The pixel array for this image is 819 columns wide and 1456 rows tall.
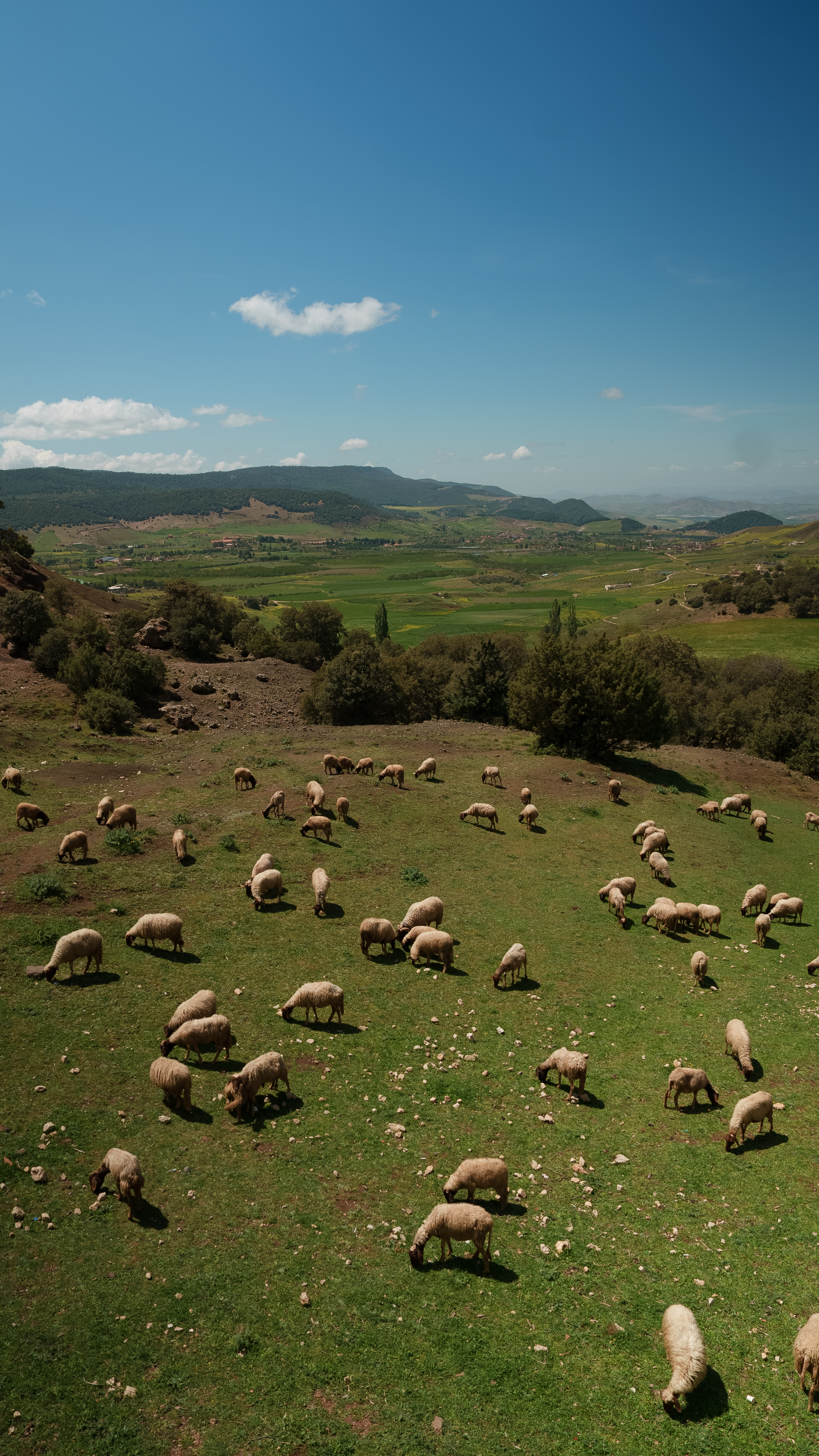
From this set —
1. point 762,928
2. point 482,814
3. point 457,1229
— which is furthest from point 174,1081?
point 762,928

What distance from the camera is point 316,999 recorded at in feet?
46.9

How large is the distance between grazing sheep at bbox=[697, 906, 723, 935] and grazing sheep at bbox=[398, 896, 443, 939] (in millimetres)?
8538

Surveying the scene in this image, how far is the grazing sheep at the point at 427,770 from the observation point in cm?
3155

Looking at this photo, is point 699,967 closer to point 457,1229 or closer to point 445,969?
point 445,969

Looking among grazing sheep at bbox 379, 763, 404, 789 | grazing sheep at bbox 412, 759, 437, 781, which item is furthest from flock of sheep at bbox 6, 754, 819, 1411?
grazing sheep at bbox 412, 759, 437, 781

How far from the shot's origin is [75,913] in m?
17.4

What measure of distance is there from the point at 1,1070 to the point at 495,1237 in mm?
9009

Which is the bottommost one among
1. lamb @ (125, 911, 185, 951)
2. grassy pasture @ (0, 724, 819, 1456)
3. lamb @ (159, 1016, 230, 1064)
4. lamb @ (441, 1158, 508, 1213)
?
grassy pasture @ (0, 724, 819, 1456)

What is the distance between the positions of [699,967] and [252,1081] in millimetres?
12016

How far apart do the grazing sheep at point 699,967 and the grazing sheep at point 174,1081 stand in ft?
42.5

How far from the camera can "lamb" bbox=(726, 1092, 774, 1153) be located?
11859 millimetres

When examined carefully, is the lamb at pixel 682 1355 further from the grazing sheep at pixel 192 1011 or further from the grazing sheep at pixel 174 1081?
the grazing sheep at pixel 192 1011

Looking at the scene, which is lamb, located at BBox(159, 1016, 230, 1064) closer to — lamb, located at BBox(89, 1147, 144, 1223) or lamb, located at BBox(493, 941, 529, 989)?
lamb, located at BBox(89, 1147, 144, 1223)

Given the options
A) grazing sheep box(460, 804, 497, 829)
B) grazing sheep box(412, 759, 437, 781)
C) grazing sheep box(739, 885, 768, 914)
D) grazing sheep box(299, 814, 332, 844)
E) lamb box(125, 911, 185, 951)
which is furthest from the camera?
grazing sheep box(412, 759, 437, 781)
